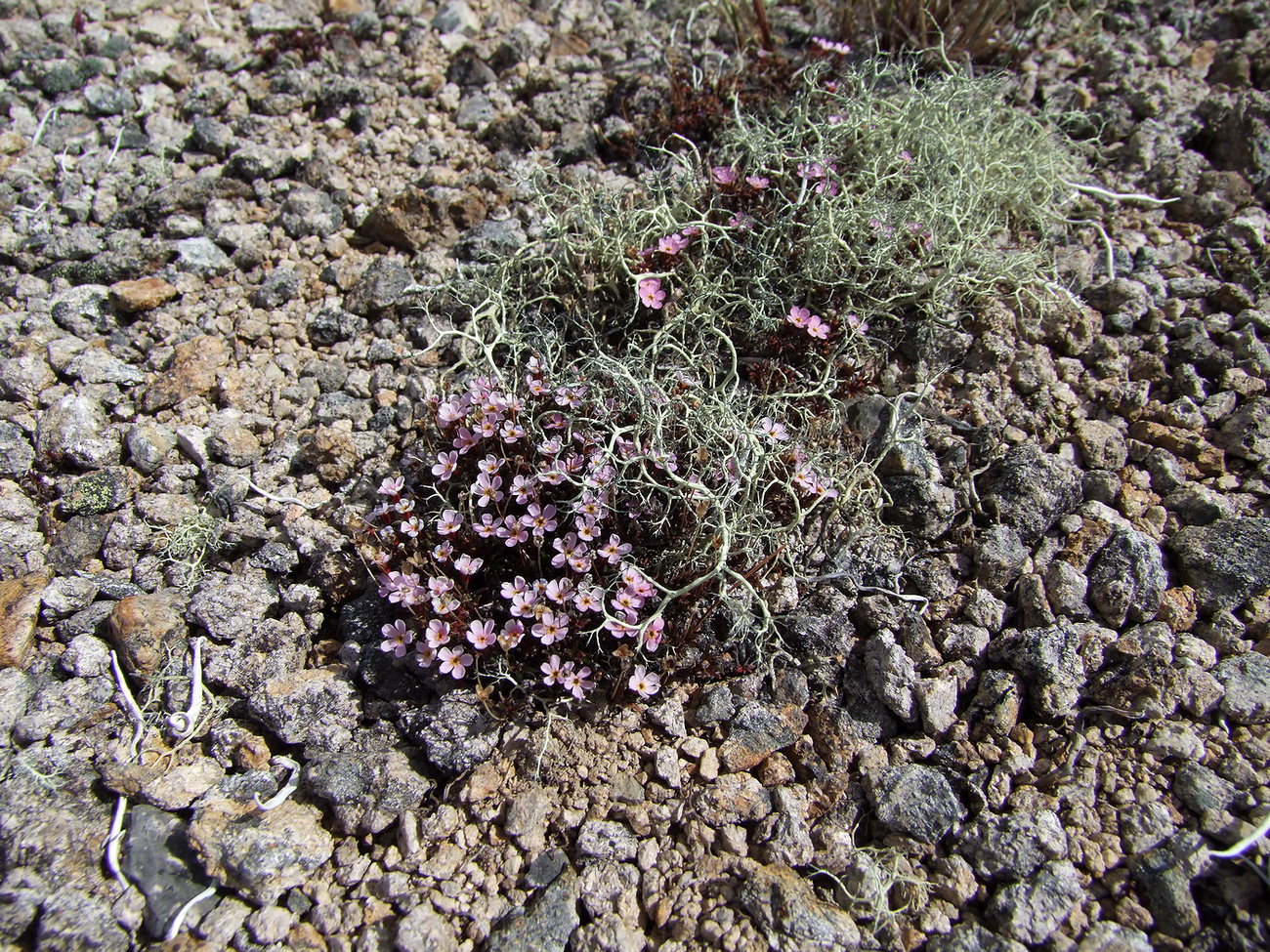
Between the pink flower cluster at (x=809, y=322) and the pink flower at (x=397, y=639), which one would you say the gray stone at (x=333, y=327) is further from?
the pink flower cluster at (x=809, y=322)

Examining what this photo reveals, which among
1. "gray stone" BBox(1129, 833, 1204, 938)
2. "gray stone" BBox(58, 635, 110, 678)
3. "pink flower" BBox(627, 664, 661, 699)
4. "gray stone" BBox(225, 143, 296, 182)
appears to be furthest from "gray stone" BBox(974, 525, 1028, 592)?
"gray stone" BBox(225, 143, 296, 182)

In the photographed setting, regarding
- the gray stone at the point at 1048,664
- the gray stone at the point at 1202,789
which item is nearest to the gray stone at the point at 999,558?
the gray stone at the point at 1048,664

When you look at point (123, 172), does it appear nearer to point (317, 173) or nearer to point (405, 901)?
point (317, 173)

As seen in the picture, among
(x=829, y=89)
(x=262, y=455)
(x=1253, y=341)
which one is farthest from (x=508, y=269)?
(x=1253, y=341)

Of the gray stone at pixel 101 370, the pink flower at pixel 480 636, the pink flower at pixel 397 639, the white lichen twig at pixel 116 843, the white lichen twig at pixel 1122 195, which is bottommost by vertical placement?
the white lichen twig at pixel 116 843

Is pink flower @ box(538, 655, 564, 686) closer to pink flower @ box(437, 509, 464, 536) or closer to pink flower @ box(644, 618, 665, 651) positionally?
pink flower @ box(644, 618, 665, 651)

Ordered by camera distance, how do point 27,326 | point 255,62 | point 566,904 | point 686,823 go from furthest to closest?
point 255,62, point 27,326, point 686,823, point 566,904

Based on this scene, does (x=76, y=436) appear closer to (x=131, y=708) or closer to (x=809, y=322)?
(x=131, y=708)
